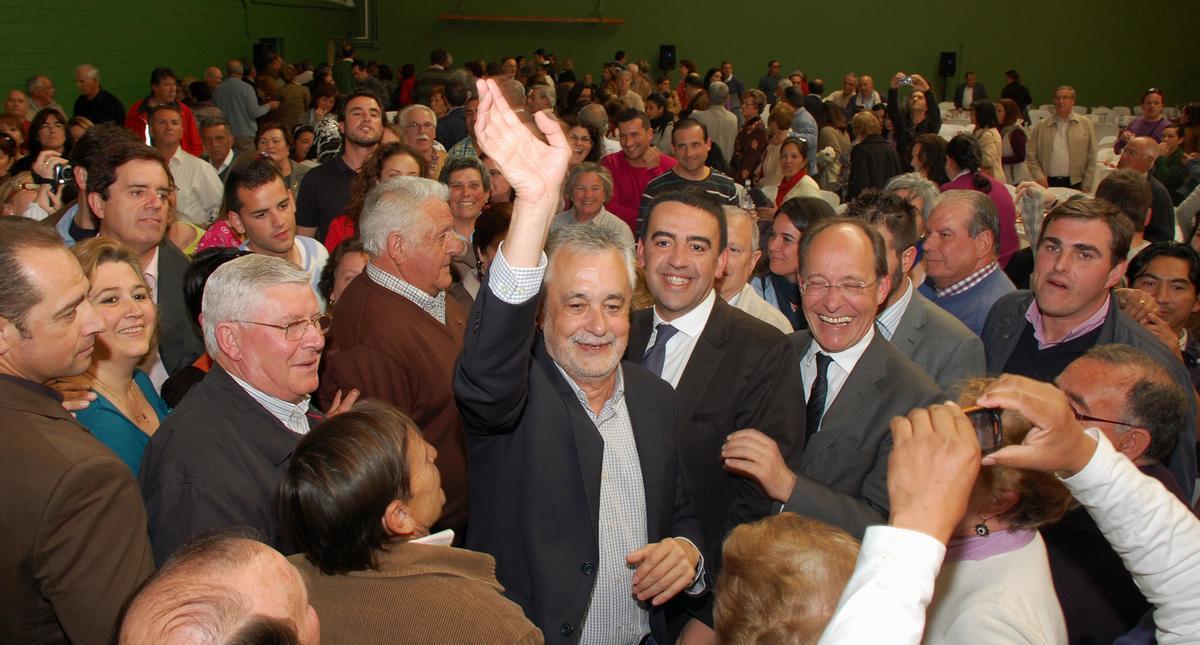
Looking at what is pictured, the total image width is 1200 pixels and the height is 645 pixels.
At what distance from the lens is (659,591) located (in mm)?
2012

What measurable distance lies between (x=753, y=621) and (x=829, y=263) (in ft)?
4.51

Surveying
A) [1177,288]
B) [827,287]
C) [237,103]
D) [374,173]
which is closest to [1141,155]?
[1177,288]

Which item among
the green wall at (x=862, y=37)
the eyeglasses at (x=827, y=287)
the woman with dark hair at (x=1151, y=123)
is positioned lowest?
the eyeglasses at (x=827, y=287)

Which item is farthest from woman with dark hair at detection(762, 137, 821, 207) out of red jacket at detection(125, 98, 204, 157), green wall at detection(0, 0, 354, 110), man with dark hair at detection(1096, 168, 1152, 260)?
green wall at detection(0, 0, 354, 110)

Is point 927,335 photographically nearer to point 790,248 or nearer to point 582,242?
point 790,248

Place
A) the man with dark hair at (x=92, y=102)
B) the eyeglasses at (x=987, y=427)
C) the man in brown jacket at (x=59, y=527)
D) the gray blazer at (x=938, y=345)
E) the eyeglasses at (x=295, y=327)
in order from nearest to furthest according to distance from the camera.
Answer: the eyeglasses at (x=987, y=427) < the man in brown jacket at (x=59, y=527) < the eyeglasses at (x=295, y=327) < the gray blazer at (x=938, y=345) < the man with dark hair at (x=92, y=102)

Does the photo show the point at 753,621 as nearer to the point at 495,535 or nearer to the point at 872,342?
the point at 495,535

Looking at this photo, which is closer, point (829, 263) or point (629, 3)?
point (829, 263)

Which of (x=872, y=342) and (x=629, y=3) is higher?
(x=629, y=3)

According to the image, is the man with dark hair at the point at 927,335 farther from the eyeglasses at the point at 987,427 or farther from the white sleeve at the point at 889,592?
the white sleeve at the point at 889,592

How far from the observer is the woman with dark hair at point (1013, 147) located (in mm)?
9516

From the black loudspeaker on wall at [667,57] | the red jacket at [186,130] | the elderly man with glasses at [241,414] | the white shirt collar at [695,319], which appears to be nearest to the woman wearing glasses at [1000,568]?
the white shirt collar at [695,319]

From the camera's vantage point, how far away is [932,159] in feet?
20.2

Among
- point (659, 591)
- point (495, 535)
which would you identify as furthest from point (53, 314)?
point (659, 591)
